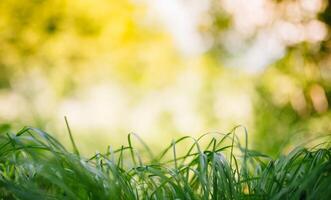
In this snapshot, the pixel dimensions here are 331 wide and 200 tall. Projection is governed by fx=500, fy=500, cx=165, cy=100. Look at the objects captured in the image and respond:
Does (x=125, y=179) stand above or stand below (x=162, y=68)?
below

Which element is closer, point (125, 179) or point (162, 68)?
point (125, 179)

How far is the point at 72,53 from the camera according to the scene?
225 inches

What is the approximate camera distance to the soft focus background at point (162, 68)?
11.1 ft

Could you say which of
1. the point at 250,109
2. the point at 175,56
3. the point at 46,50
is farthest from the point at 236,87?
the point at 46,50

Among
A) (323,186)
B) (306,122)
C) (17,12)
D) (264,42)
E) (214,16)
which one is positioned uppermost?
(17,12)

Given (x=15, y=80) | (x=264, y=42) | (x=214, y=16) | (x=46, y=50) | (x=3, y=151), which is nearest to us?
(x=3, y=151)

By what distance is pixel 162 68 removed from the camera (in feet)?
18.6

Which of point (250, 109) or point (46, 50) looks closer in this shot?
point (250, 109)

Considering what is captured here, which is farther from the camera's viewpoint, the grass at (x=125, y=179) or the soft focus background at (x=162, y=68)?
the soft focus background at (x=162, y=68)

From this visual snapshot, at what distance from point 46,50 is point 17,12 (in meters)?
0.51

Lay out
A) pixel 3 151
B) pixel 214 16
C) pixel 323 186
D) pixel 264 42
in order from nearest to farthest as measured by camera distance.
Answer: pixel 323 186 < pixel 3 151 < pixel 264 42 < pixel 214 16

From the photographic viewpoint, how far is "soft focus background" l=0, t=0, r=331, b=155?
3387 mm

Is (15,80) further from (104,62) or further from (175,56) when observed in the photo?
(175,56)

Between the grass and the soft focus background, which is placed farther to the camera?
the soft focus background
